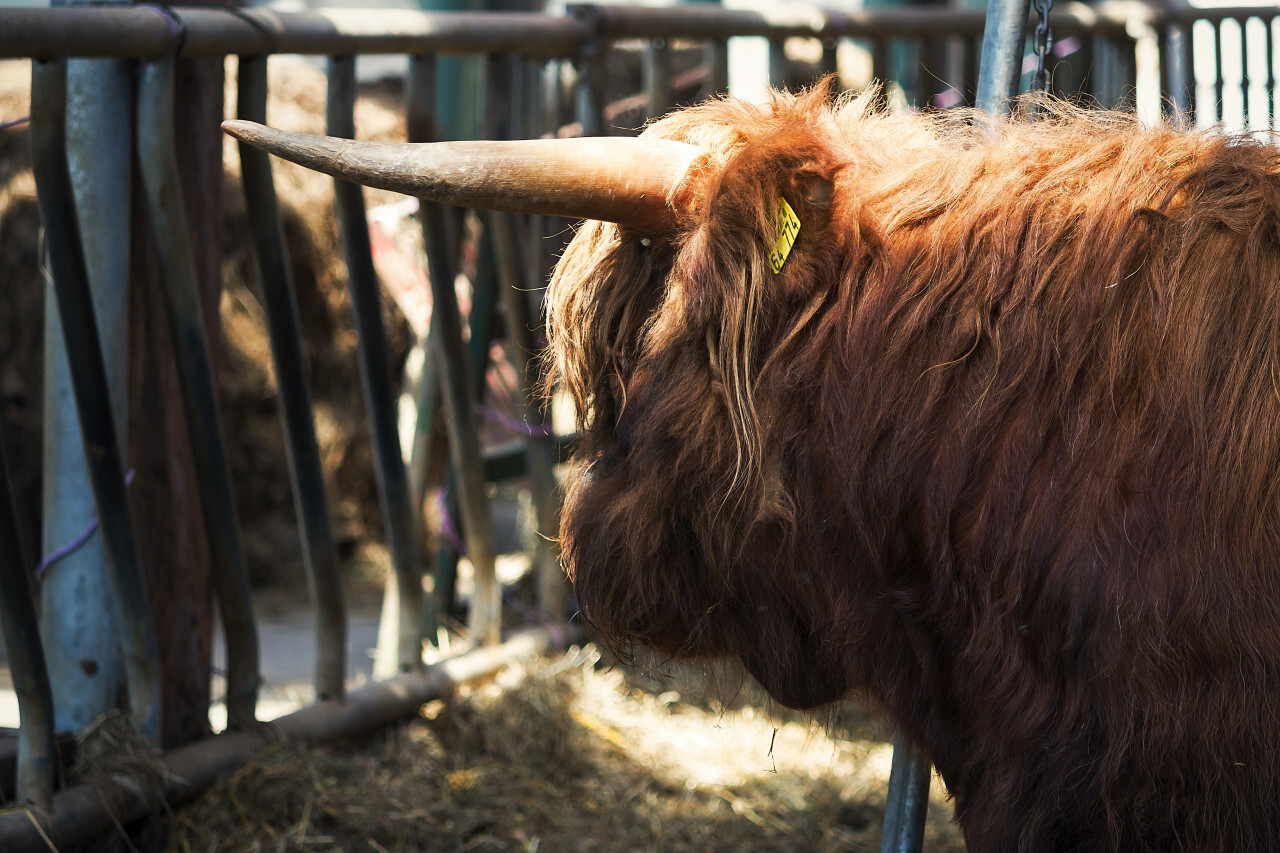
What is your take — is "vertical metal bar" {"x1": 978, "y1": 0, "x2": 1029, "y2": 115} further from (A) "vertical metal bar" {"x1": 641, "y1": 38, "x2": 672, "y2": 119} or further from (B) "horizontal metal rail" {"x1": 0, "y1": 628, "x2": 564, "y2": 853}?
(B) "horizontal metal rail" {"x1": 0, "y1": 628, "x2": 564, "y2": 853}

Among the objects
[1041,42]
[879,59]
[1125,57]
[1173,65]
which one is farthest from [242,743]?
[1173,65]

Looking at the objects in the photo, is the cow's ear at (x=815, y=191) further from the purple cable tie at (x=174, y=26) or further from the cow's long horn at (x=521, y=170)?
the purple cable tie at (x=174, y=26)

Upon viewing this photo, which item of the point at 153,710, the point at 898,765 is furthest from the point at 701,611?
the point at 153,710

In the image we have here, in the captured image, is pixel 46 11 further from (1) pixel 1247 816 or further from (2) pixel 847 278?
(1) pixel 1247 816

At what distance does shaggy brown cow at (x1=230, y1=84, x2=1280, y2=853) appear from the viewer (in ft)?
4.56

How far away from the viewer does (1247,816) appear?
138 centimetres

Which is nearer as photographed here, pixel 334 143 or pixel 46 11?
pixel 334 143

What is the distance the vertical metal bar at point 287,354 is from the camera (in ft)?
8.44

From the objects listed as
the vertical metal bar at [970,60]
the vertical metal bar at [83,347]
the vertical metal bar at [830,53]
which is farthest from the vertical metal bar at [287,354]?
the vertical metal bar at [970,60]

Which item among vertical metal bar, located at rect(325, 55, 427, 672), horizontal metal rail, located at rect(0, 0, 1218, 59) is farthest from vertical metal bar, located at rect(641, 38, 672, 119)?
vertical metal bar, located at rect(325, 55, 427, 672)

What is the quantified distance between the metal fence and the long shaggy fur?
1.25 feet

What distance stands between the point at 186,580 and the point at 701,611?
4.56ft

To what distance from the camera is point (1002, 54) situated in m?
1.99

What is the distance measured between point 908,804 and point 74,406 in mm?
1765
